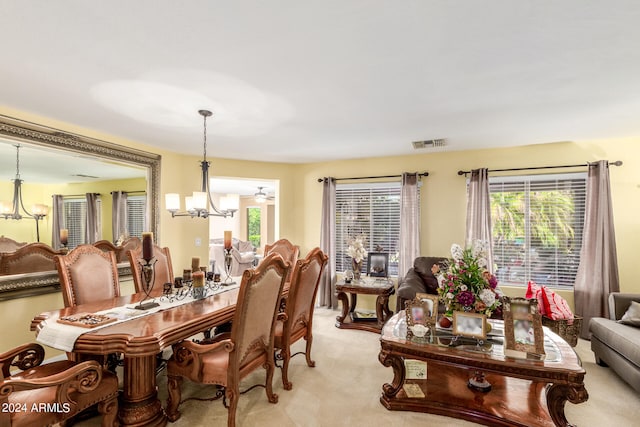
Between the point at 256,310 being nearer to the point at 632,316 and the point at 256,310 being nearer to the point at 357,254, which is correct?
the point at 357,254

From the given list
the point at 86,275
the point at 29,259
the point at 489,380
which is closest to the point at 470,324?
the point at 489,380

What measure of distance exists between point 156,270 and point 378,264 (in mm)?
2968

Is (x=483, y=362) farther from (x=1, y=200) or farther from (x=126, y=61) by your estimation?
(x=1, y=200)

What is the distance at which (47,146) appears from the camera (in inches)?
125

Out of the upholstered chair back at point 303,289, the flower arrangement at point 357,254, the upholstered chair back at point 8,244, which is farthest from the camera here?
the flower arrangement at point 357,254

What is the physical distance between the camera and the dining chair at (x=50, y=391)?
5.07ft

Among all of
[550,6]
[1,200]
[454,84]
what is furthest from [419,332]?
[1,200]

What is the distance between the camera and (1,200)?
2885 mm

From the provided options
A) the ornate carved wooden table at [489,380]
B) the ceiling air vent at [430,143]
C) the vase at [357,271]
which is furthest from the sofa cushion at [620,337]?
the vase at [357,271]

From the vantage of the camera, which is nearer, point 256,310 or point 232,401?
point 232,401

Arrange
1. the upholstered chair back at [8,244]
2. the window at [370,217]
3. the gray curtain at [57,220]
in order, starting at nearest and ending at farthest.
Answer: the upholstered chair back at [8,244] < the gray curtain at [57,220] < the window at [370,217]

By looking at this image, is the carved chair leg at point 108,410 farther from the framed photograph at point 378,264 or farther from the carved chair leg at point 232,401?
the framed photograph at point 378,264

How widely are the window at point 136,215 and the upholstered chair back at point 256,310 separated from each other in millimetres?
2732

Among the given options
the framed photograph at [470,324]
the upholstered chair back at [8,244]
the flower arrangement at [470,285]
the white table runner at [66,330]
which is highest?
the upholstered chair back at [8,244]
